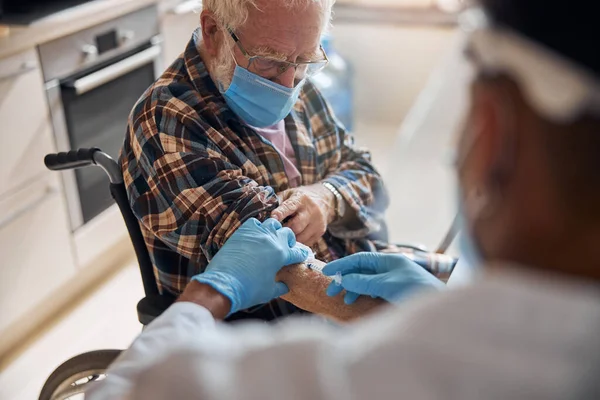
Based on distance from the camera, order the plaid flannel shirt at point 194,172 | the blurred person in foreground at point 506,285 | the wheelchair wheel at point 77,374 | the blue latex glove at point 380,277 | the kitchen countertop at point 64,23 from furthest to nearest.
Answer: the kitchen countertop at point 64,23
the wheelchair wheel at point 77,374
the plaid flannel shirt at point 194,172
the blue latex glove at point 380,277
the blurred person in foreground at point 506,285

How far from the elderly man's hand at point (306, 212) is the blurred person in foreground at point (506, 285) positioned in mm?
663

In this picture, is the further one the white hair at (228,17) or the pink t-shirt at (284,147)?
the pink t-shirt at (284,147)

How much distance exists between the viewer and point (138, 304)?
1.33m

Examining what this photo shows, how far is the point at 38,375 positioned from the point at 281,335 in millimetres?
1727

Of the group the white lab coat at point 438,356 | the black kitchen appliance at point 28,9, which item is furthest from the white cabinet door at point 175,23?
the white lab coat at point 438,356

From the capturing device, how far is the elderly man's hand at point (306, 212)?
1302 millimetres

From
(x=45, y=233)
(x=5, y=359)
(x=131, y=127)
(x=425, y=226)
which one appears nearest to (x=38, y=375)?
(x=5, y=359)

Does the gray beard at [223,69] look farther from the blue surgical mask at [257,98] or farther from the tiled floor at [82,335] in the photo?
the tiled floor at [82,335]

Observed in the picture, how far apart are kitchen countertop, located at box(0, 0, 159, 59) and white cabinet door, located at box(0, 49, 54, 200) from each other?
4 cm

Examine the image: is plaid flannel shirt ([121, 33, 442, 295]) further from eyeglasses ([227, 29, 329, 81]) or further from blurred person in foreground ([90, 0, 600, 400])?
blurred person in foreground ([90, 0, 600, 400])

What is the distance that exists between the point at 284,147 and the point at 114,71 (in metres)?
1.14

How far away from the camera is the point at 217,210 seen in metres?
1.23

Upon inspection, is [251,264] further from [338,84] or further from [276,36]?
[338,84]

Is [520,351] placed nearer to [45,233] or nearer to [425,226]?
[45,233]
